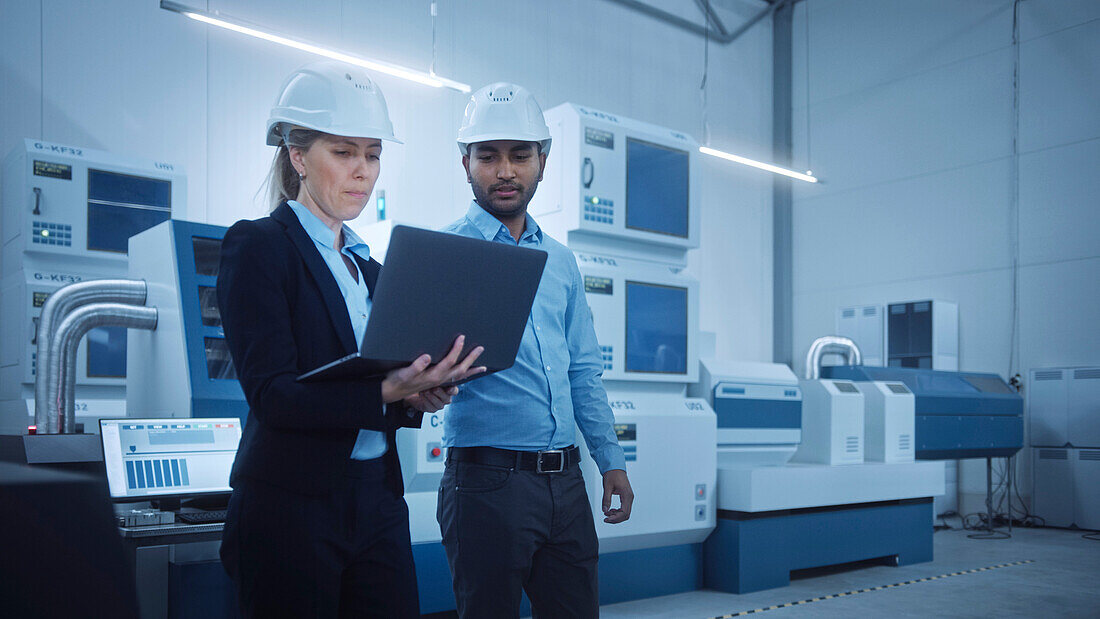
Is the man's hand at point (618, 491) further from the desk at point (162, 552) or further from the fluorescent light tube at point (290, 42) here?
the fluorescent light tube at point (290, 42)

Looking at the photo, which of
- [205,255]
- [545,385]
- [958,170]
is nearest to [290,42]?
[205,255]

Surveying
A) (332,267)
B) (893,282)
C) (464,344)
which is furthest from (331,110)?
(893,282)

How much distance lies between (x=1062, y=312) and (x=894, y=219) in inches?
70.4

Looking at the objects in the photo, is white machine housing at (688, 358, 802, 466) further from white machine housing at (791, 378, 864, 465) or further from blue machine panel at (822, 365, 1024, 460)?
blue machine panel at (822, 365, 1024, 460)

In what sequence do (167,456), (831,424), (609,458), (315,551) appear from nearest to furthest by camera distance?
(315,551), (609,458), (167,456), (831,424)

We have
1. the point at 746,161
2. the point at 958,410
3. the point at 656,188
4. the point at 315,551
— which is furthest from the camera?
the point at 746,161

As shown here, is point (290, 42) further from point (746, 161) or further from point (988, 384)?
point (988, 384)

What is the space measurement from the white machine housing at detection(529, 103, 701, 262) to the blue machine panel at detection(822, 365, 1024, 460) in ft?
7.88

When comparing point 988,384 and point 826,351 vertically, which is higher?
point 826,351

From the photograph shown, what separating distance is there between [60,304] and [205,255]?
0.44 metres

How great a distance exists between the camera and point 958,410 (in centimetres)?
614

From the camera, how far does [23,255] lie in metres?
4.07

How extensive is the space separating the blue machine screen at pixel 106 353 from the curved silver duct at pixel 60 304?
4.36ft

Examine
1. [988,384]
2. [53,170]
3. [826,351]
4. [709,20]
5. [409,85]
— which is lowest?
[988,384]
